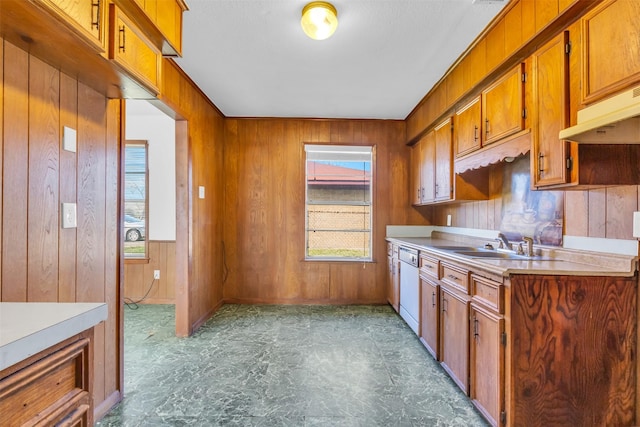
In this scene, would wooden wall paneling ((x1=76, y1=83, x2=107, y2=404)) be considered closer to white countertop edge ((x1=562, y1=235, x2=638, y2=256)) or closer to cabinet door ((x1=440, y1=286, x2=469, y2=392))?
cabinet door ((x1=440, y1=286, x2=469, y2=392))

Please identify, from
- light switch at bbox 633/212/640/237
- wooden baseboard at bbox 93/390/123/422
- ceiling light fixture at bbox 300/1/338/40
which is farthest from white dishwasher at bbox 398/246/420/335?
wooden baseboard at bbox 93/390/123/422

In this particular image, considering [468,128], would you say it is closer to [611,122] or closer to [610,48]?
[610,48]

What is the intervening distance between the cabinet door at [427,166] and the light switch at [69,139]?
3.04 metres

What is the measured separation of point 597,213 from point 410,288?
5.63 ft

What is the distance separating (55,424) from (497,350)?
1.84 m

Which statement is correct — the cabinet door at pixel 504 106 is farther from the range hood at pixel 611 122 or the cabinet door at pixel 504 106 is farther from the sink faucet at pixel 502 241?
the sink faucet at pixel 502 241

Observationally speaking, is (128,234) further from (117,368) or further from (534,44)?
(534,44)

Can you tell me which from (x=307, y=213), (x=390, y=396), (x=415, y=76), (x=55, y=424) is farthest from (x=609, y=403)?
(x=307, y=213)

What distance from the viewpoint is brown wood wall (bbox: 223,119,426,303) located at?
13.4 ft

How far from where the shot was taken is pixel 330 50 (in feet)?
7.88

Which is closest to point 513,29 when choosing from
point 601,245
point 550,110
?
point 550,110

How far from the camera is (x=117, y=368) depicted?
1.97 m

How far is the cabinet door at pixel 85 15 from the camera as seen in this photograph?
3.44 ft

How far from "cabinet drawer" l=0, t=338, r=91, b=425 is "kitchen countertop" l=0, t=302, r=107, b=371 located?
0.17ft
